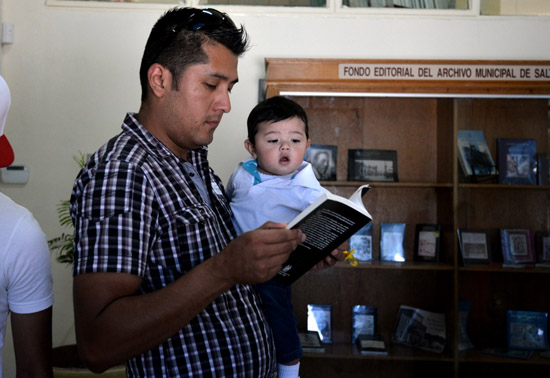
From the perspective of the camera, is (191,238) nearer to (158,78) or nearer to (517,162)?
(158,78)

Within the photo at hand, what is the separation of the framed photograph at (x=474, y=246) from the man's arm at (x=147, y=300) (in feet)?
8.76

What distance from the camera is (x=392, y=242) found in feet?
12.0

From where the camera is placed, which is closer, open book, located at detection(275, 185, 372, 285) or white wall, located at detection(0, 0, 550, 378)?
open book, located at detection(275, 185, 372, 285)

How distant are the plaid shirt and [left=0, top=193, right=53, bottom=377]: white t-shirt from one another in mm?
236

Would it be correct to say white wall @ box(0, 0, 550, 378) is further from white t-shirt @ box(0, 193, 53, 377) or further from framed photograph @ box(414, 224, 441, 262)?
white t-shirt @ box(0, 193, 53, 377)

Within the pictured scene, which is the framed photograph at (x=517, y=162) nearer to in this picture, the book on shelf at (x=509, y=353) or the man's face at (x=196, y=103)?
the book on shelf at (x=509, y=353)

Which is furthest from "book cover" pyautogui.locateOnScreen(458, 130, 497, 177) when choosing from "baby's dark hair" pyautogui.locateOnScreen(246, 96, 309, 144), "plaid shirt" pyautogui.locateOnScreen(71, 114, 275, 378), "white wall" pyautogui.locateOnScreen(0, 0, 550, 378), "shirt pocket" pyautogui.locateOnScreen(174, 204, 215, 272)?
"shirt pocket" pyautogui.locateOnScreen(174, 204, 215, 272)

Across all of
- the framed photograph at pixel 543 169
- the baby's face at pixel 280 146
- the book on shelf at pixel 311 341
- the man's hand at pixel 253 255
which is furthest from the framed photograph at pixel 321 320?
the man's hand at pixel 253 255

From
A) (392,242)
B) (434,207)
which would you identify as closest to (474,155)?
(434,207)

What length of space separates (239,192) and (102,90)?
2.13 meters

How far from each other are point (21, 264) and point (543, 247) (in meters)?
3.13

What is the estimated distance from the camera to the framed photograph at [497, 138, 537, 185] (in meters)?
3.56

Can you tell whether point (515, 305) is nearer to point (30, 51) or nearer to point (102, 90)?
point (102, 90)

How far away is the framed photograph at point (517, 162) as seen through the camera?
11.7ft
